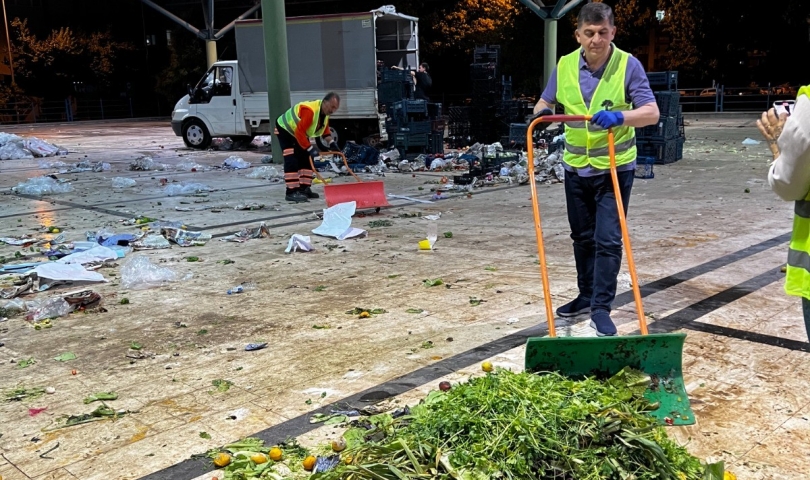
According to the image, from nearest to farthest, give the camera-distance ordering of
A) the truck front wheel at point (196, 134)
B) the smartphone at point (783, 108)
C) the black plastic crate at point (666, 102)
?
the smartphone at point (783, 108) → the black plastic crate at point (666, 102) → the truck front wheel at point (196, 134)

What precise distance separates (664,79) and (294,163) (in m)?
7.90

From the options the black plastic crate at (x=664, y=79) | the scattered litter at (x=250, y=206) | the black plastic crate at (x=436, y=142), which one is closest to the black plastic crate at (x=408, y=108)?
the black plastic crate at (x=436, y=142)

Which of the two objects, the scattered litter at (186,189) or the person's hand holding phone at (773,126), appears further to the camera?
the scattered litter at (186,189)

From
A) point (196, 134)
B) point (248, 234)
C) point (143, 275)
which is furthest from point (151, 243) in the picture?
point (196, 134)

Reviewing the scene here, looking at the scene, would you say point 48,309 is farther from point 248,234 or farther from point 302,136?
point 302,136

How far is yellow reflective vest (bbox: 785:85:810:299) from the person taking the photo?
2074 millimetres

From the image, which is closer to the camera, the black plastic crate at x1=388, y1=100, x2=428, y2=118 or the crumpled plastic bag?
the crumpled plastic bag

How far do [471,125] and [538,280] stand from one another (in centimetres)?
1195

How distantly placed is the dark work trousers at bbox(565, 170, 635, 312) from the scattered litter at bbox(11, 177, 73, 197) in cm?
989

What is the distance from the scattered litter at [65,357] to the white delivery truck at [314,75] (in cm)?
1251

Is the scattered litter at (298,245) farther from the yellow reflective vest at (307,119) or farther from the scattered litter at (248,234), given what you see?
the yellow reflective vest at (307,119)


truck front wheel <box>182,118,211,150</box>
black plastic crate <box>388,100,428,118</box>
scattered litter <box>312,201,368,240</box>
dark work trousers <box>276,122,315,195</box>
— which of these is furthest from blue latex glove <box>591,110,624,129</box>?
truck front wheel <box>182,118,211,150</box>

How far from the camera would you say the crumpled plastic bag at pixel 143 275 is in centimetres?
575

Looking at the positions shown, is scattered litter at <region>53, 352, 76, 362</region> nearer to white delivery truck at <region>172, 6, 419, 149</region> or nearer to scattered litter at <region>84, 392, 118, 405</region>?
scattered litter at <region>84, 392, 118, 405</region>
